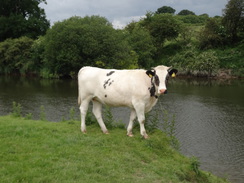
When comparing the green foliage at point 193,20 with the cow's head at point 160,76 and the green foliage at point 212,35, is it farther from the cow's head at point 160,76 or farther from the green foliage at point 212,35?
the cow's head at point 160,76

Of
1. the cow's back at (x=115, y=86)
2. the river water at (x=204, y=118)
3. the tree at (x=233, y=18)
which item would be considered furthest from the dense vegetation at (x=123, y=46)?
the cow's back at (x=115, y=86)

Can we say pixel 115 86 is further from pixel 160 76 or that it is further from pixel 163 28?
pixel 163 28

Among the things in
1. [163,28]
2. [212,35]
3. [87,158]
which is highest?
[163,28]

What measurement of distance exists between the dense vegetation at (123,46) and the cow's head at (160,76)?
107 feet

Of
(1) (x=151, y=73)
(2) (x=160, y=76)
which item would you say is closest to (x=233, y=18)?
(1) (x=151, y=73)

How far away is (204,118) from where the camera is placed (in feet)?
63.7

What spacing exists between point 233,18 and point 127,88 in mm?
51883

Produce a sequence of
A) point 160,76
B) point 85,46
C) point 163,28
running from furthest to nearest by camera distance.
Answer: point 163,28 → point 85,46 → point 160,76

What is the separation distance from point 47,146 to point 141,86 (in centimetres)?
323

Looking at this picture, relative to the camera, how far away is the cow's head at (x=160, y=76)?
7.81 metres

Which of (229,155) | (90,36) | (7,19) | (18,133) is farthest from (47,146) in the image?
(7,19)

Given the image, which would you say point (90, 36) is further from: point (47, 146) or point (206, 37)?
point (47, 146)

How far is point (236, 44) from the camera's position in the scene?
55.3m

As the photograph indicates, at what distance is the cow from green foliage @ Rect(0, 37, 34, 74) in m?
46.7
